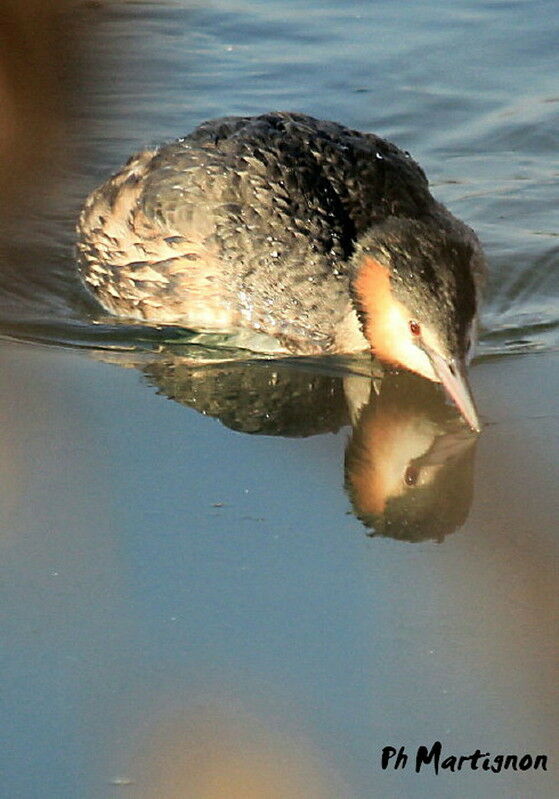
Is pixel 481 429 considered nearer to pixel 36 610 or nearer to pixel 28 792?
pixel 36 610

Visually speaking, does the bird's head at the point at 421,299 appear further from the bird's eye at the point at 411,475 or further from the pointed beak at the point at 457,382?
the bird's eye at the point at 411,475

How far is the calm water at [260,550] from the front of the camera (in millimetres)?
3670

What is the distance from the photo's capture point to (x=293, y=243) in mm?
6562

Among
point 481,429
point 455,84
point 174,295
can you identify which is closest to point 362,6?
point 455,84

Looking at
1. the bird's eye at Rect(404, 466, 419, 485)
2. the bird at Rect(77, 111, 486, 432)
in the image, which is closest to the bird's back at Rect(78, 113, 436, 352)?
the bird at Rect(77, 111, 486, 432)

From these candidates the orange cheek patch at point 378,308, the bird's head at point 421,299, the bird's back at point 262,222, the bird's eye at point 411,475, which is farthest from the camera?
the bird's back at point 262,222

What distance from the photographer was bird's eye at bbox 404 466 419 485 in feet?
17.3

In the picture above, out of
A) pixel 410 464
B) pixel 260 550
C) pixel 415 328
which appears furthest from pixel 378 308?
pixel 260 550

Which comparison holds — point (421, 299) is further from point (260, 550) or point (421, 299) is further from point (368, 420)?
point (260, 550)

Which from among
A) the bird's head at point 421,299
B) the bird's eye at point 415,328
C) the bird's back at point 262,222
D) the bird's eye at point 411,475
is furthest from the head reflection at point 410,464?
the bird's back at point 262,222

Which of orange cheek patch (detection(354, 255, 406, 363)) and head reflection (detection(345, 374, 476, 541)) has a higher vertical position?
orange cheek patch (detection(354, 255, 406, 363))

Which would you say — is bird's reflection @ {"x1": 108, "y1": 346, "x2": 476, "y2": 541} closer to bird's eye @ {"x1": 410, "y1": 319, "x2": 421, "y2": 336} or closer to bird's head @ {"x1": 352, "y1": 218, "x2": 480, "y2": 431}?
bird's head @ {"x1": 352, "y1": 218, "x2": 480, "y2": 431}

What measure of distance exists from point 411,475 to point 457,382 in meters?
0.66

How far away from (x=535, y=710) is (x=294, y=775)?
3.81 ft
